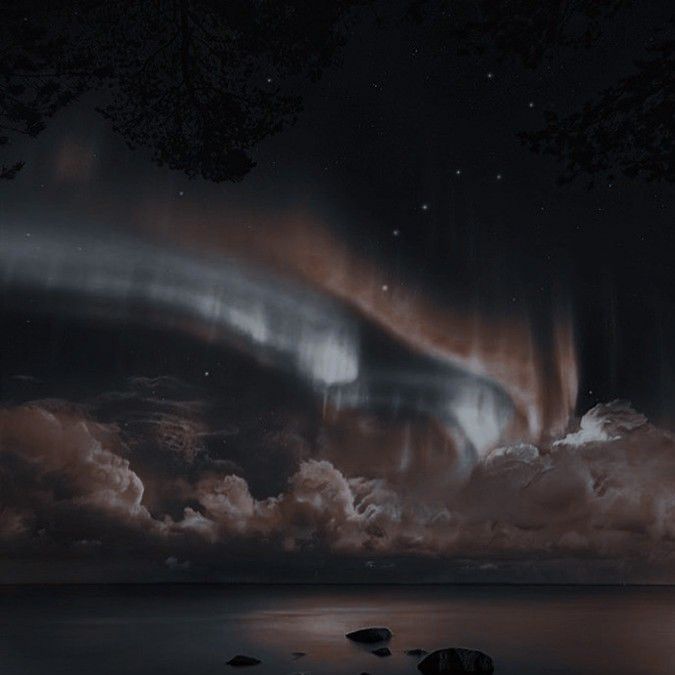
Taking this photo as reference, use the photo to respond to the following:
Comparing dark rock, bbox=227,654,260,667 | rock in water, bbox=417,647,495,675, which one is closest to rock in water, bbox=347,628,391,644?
dark rock, bbox=227,654,260,667

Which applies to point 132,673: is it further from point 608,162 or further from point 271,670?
point 608,162

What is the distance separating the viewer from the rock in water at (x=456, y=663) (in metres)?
29.7

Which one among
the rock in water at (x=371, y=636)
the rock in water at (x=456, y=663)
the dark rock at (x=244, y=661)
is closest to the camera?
the rock in water at (x=456, y=663)

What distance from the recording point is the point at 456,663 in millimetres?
30297

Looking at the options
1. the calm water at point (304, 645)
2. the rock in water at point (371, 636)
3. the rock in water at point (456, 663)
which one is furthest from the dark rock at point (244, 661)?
the rock in water at point (371, 636)

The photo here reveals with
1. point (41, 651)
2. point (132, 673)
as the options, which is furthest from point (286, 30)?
point (41, 651)

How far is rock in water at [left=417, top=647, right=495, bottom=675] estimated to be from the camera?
2966 cm

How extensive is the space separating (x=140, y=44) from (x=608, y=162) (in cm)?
546

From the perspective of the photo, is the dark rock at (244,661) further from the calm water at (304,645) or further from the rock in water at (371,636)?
the rock in water at (371,636)

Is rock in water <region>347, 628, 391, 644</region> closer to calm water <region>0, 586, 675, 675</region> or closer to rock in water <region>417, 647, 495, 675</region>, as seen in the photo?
calm water <region>0, 586, 675, 675</region>

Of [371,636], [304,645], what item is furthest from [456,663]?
[304,645]

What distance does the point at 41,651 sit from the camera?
144ft

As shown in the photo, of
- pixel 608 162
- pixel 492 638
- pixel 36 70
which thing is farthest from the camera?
pixel 492 638

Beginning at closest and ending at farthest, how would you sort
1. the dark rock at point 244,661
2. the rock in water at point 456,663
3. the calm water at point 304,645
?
the rock in water at point 456,663 → the dark rock at point 244,661 → the calm water at point 304,645
